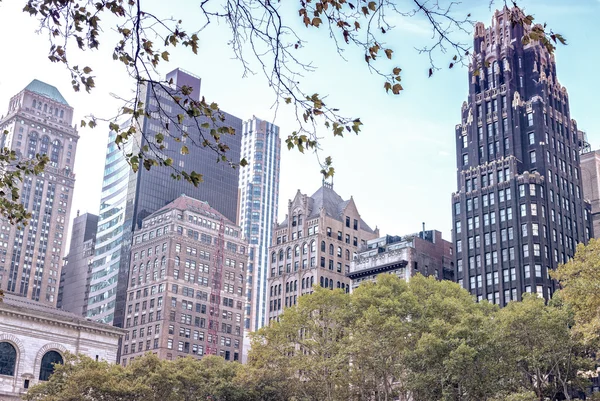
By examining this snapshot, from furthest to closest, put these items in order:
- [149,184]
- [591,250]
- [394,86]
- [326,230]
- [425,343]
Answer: [149,184]
[326,230]
[425,343]
[591,250]
[394,86]

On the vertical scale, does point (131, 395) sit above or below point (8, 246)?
below

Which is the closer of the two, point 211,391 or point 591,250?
point 591,250

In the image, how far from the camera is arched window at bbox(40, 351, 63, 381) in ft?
254

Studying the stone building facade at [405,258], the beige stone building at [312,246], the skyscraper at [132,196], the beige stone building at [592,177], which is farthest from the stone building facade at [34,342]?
the beige stone building at [592,177]

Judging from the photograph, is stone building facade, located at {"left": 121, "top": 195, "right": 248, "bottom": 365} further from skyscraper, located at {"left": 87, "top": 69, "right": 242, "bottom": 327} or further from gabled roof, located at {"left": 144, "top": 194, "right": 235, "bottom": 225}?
skyscraper, located at {"left": 87, "top": 69, "right": 242, "bottom": 327}

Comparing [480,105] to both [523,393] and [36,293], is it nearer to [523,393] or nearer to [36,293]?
[523,393]

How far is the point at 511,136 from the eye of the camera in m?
106

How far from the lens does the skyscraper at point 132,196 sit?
157m

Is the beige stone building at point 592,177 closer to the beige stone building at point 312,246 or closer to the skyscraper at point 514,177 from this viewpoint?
the skyscraper at point 514,177

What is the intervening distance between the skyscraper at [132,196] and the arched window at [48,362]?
72937 mm

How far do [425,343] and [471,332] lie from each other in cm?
376

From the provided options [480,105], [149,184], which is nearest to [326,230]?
[480,105]

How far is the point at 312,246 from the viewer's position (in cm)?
12075

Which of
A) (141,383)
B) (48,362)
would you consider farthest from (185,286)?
(141,383)
